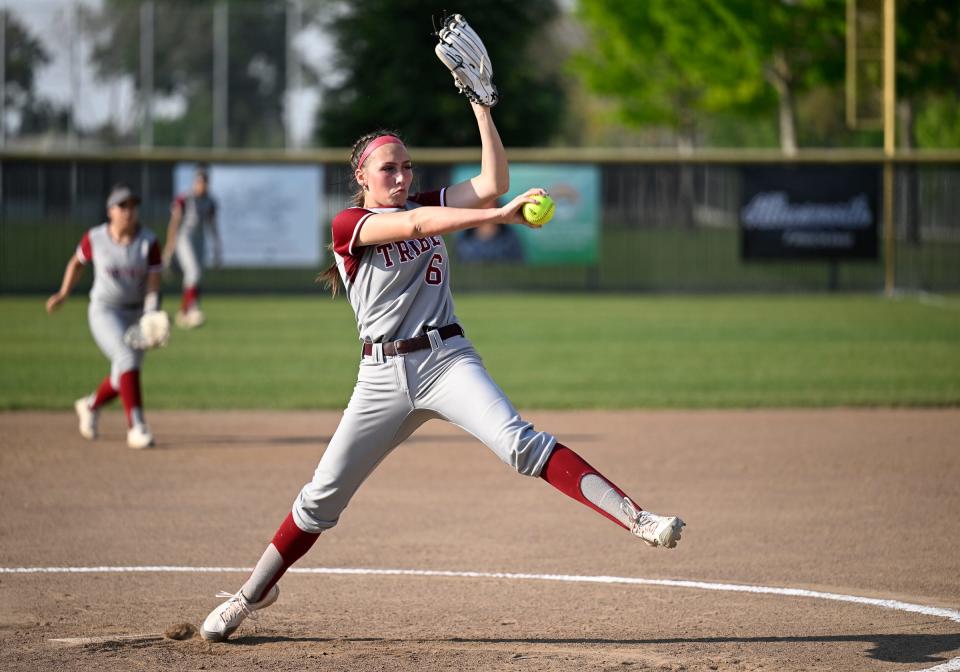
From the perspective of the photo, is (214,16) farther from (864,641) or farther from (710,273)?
(864,641)

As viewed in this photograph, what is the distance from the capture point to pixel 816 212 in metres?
25.0

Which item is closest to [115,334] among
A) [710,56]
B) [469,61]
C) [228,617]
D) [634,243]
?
[228,617]

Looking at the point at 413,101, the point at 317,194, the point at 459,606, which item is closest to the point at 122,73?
the point at 413,101

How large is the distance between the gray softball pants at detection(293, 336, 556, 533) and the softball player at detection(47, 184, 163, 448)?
5.42m

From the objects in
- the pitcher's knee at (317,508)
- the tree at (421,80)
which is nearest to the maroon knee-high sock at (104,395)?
the pitcher's knee at (317,508)

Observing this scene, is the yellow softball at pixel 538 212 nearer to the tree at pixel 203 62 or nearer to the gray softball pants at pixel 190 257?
the gray softball pants at pixel 190 257

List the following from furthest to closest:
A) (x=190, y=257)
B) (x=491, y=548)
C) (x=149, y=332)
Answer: (x=190, y=257) < (x=149, y=332) < (x=491, y=548)

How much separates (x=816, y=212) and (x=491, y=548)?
19274mm

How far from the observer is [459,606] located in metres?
5.83

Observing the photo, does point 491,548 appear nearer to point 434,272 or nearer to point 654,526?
point 434,272

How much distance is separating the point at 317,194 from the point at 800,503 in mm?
18134

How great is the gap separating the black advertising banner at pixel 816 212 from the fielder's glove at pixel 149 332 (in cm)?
1677

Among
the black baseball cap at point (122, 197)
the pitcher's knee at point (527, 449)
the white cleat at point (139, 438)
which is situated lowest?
the white cleat at point (139, 438)

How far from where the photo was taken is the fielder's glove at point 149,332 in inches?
390
